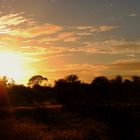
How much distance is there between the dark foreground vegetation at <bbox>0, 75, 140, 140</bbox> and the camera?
2234 cm

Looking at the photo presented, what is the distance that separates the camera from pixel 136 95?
96.7 metres

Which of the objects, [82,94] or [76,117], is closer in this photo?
[76,117]

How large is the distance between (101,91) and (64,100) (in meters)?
20.8

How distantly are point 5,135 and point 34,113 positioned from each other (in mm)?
24564

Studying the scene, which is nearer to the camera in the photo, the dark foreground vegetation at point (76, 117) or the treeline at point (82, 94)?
the dark foreground vegetation at point (76, 117)

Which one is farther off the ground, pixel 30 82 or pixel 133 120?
pixel 30 82

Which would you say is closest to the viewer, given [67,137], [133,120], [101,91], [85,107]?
[67,137]

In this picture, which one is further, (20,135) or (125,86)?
(125,86)

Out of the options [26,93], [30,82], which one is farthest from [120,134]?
[30,82]

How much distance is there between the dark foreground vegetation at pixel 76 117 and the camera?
22.3 metres

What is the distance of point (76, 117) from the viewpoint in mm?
40094

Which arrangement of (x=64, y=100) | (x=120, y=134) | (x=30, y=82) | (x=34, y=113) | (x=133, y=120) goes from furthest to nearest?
(x=30, y=82), (x=64, y=100), (x=34, y=113), (x=133, y=120), (x=120, y=134)

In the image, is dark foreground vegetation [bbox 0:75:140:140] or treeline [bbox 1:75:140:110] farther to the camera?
treeline [bbox 1:75:140:110]

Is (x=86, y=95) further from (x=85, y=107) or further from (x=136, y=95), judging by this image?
(x=85, y=107)
